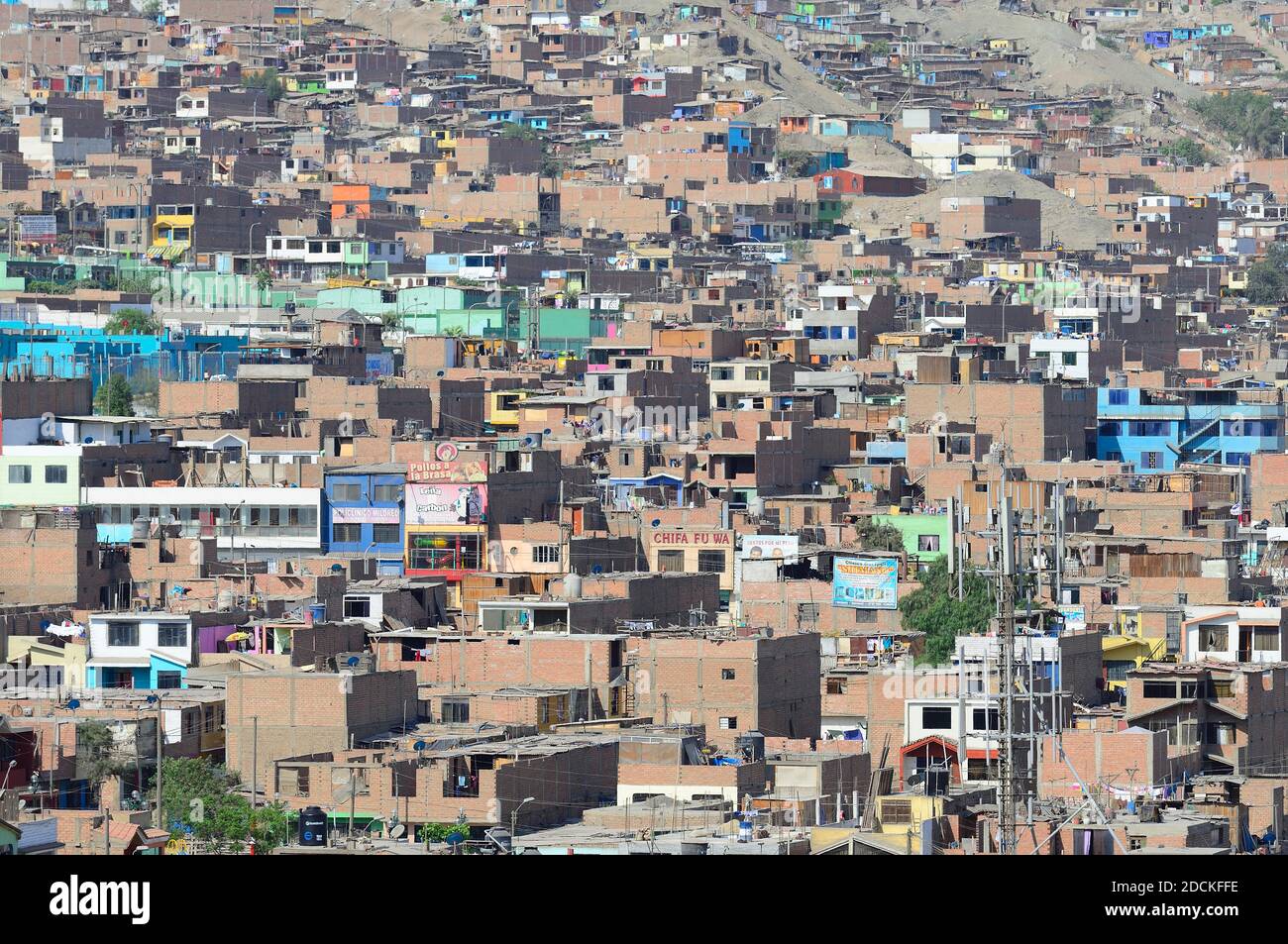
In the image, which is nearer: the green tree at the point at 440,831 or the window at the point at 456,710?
the green tree at the point at 440,831

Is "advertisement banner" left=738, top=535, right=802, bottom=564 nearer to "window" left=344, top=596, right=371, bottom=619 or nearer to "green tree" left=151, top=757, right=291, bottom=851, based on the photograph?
"window" left=344, top=596, right=371, bottom=619

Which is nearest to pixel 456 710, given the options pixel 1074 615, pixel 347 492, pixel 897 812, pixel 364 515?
pixel 897 812

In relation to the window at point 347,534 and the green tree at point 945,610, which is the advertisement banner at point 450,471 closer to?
the window at point 347,534

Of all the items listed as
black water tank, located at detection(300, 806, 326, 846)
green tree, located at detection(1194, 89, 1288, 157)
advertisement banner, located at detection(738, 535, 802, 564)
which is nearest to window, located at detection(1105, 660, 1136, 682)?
advertisement banner, located at detection(738, 535, 802, 564)

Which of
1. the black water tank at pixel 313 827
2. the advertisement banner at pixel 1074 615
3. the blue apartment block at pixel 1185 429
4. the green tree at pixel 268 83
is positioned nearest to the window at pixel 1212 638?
the advertisement banner at pixel 1074 615
